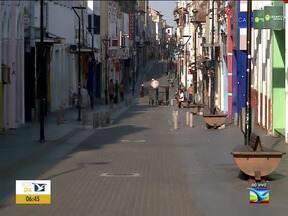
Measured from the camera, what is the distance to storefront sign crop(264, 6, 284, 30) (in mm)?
26906

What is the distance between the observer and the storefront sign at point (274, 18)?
88.3ft

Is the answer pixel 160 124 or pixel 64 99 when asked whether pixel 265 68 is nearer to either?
pixel 160 124

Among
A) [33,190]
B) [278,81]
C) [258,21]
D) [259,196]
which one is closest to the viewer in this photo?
[33,190]

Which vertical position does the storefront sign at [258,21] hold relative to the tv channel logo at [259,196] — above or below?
above

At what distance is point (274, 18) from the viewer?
27.0 metres

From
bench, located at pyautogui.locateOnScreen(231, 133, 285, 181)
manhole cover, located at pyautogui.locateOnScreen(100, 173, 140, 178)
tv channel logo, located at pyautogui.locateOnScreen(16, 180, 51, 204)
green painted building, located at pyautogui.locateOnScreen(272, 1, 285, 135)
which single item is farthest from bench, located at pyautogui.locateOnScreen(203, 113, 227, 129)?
tv channel logo, located at pyautogui.locateOnScreen(16, 180, 51, 204)

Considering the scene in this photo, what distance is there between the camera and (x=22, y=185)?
458 inches

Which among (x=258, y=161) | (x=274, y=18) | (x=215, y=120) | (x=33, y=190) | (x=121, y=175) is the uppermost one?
(x=274, y=18)

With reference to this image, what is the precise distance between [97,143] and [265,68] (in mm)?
8400

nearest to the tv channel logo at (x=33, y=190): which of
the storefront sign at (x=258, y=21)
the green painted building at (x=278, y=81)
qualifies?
the storefront sign at (x=258, y=21)

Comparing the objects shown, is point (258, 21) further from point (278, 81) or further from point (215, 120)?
point (215, 120)
